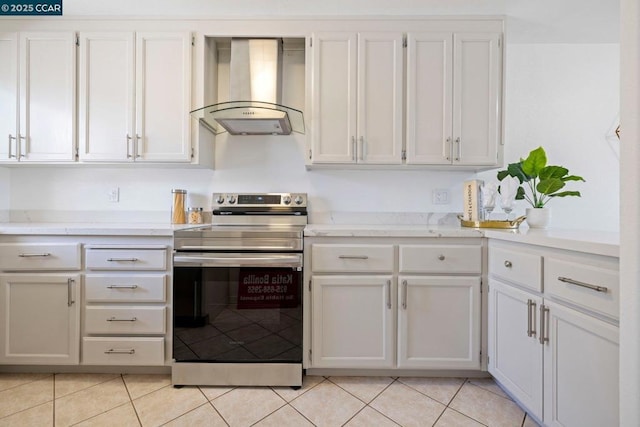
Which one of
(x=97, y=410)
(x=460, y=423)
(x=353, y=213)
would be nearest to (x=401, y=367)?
(x=460, y=423)

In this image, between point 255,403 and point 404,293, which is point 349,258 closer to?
point 404,293

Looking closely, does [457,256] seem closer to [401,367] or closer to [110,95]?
[401,367]

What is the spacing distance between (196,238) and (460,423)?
1645mm

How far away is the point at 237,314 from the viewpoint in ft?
5.45

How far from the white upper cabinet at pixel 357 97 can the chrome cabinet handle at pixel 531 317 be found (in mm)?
1083

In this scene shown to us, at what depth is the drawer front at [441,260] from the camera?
1.70 meters

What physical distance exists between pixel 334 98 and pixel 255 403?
1.85m

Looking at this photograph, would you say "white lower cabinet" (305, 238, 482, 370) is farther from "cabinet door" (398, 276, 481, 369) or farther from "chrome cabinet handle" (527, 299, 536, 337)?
"chrome cabinet handle" (527, 299, 536, 337)

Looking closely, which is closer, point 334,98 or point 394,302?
point 394,302

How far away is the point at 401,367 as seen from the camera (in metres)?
1.71

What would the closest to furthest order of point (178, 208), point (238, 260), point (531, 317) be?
1. point (531, 317)
2. point (238, 260)
3. point (178, 208)

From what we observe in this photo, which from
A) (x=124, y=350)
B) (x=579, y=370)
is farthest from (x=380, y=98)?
(x=124, y=350)

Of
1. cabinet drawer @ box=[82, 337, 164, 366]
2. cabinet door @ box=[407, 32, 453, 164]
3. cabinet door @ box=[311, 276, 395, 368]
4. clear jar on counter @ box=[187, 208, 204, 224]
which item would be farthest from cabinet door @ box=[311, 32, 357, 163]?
cabinet drawer @ box=[82, 337, 164, 366]

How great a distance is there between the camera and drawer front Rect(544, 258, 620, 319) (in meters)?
1.03
